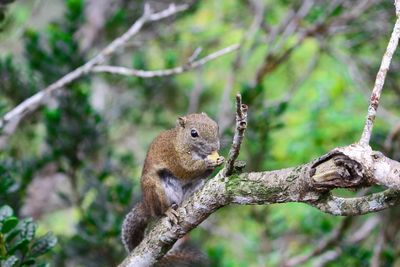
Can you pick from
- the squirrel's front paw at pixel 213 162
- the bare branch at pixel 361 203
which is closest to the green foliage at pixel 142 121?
the squirrel's front paw at pixel 213 162

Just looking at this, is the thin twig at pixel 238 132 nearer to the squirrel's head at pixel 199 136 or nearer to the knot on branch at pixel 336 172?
the knot on branch at pixel 336 172

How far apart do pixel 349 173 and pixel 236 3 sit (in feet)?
15.2

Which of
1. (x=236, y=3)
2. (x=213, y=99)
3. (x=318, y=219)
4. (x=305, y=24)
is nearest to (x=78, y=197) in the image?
(x=318, y=219)

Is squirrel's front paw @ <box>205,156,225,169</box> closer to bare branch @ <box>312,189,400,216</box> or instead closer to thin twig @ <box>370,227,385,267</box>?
bare branch @ <box>312,189,400,216</box>

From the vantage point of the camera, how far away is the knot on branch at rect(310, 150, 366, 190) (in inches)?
60.6

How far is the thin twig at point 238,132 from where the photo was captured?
165 centimetres

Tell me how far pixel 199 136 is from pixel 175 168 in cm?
17

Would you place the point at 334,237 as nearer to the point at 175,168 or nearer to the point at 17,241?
the point at 175,168

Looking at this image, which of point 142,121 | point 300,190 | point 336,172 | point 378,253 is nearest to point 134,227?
point 378,253

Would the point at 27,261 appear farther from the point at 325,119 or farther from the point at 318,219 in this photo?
the point at 325,119

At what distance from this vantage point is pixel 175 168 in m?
2.99

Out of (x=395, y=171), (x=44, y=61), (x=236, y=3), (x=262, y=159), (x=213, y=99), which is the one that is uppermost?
(x=236, y=3)

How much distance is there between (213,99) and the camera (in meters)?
6.07

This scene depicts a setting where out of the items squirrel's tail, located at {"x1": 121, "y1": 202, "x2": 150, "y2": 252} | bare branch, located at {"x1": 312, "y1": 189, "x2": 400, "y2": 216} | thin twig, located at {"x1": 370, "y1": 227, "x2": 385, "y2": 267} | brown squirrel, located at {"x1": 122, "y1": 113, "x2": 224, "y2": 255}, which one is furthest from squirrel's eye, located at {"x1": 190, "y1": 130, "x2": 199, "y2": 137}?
bare branch, located at {"x1": 312, "y1": 189, "x2": 400, "y2": 216}
